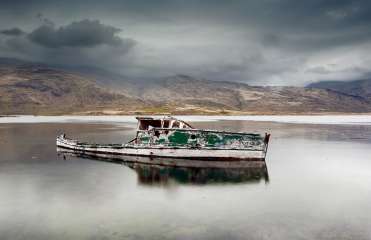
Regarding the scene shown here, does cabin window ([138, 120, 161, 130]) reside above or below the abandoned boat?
above

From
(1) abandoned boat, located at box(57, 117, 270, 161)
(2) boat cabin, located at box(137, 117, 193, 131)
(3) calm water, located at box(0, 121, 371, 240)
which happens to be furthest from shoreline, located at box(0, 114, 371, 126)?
(3) calm water, located at box(0, 121, 371, 240)

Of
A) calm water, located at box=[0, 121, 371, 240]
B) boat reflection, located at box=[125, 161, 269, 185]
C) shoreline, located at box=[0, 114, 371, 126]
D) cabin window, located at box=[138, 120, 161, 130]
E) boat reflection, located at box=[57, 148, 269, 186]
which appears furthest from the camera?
shoreline, located at box=[0, 114, 371, 126]

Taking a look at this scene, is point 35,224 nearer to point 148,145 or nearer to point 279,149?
point 148,145

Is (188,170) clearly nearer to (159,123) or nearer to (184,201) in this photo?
(184,201)

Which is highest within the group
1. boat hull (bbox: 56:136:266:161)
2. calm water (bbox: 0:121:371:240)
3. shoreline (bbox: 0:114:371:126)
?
shoreline (bbox: 0:114:371:126)

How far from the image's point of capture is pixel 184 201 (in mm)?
16844

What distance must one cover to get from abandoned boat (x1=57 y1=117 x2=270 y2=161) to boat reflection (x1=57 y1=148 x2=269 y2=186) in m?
0.65

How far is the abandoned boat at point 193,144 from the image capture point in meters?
29.5

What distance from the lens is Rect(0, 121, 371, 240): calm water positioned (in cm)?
1260

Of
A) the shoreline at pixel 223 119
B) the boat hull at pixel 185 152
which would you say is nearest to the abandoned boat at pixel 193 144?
the boat hull at pixel 185 152

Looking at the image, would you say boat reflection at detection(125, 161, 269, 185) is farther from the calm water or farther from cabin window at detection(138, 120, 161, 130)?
cabin window at detection(138, 120, 161, 130)

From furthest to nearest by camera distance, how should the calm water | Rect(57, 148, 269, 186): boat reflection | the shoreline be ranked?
the shoreline < Rect(57, 148, 269, 186): boat reflection < the calm water

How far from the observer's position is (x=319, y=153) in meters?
31.8

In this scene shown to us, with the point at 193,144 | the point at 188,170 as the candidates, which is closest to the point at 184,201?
the point at 188,170
